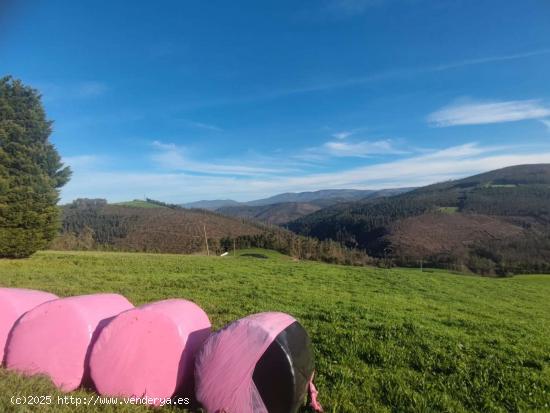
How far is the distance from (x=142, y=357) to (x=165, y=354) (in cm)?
24

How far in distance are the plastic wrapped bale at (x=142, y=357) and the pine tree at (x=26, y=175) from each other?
2458 cm

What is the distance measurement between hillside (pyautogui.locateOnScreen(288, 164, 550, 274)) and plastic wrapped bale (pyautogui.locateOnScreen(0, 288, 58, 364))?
247 ft

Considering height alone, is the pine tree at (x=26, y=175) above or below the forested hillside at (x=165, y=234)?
above

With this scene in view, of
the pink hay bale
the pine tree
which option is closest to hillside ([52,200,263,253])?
the pine tree

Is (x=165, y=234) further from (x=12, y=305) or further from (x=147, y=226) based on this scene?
(x=12, y=305)

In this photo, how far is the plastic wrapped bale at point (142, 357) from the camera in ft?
14.0

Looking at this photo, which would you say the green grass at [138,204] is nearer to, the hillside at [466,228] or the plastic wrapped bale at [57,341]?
the hillside at [466,228]

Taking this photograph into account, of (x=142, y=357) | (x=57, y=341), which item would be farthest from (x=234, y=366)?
(x=57, y=341)

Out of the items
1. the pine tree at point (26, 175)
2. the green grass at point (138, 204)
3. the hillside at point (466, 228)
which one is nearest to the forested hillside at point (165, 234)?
the green grass at point (138, 204)

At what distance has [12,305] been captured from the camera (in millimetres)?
4977

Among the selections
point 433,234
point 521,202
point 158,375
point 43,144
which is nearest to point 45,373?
point 158,375

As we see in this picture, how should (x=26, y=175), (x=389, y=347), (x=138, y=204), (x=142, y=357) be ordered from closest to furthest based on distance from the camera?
(x=142, y=357) < (x=389, y=347) < (x=26, y=175) < (x=138, y=204)

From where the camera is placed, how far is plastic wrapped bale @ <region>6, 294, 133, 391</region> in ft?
14.5

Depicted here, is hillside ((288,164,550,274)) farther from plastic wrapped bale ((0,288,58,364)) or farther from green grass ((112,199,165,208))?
plastic wrapped bale ((0,288,58,364))
